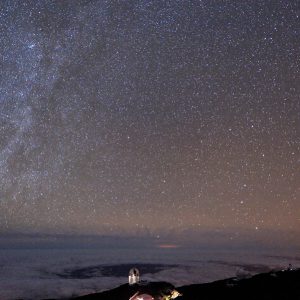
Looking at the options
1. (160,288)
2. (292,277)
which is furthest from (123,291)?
(292,277)

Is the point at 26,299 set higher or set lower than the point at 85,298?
lower

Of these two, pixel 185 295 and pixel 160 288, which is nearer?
pixel 160 288

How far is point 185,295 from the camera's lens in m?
31.6

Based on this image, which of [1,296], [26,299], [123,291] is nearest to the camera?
[123,291]

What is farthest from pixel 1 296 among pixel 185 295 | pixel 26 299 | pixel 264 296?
pixel 264 296

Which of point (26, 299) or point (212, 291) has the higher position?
point (212, 291)

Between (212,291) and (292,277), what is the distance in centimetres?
1050

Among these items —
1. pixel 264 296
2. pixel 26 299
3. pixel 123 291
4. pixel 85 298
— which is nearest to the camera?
pixel 264 296

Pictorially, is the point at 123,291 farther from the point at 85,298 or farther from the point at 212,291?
the point at 212,291

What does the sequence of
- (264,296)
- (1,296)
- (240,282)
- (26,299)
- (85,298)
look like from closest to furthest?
(264,296), (85,298), (240,282), (26,299), (1,296)

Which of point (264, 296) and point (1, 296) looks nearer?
point (264, 296)

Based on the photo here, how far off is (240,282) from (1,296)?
6949cm

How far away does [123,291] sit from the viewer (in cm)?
3062

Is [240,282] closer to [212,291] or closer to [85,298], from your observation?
→ [212,291]
